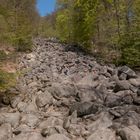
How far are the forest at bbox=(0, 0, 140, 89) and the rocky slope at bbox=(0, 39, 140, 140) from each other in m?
3.55

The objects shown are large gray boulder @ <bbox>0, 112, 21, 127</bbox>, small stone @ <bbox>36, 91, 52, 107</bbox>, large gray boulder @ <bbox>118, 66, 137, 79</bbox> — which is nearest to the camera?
large gray boulder @ <bbox>0, 112, 21, 127</bbox>

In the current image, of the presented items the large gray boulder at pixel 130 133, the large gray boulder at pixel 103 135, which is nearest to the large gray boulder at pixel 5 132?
the large gray boulder at pixel 103 135

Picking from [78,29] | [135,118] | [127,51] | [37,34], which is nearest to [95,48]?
[78,29]

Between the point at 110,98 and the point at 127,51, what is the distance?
1020 centimetres

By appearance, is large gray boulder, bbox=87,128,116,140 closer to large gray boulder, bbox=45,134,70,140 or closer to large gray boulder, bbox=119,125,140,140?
large gray boulder, bbox=119,125,140,140

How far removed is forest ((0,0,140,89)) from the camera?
29094 millimetres

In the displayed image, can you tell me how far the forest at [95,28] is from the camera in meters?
29.1

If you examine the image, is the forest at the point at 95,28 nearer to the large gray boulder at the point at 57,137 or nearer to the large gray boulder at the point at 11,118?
the large gray boulder at the point at 11,118

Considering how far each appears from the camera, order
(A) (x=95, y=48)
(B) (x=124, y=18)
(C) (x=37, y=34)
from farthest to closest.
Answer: (C) (x=37, y=34), (A) (x=95, y=48), (B) (x=124, y=18)

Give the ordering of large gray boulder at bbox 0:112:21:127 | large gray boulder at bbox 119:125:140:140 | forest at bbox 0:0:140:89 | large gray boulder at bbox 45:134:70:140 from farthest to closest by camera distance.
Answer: forest at bbox 0:0:140:89 → large gray boulder at bbox 0:112:21:127 → large gray boulder at bbox 45:134:70:140 → large gray boulder at bbox 119:125:140:140

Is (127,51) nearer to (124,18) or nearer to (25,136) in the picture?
(124,18)

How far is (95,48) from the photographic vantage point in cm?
3681

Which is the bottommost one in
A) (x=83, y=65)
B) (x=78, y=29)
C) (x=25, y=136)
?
(x=25, y=136)

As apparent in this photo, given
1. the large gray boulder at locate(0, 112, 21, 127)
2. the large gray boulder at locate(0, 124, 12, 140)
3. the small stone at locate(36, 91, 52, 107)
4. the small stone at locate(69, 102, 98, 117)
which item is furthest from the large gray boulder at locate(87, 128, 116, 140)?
the small stone at locate(36, 91, 52, 107)
